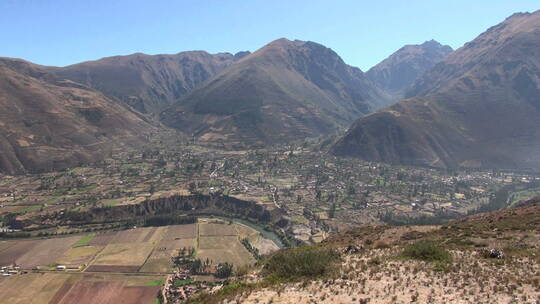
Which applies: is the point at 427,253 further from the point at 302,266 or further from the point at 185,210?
the point at 185,210

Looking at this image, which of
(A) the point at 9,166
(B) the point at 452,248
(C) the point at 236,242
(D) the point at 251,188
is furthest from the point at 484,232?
(A) the point at 9,166

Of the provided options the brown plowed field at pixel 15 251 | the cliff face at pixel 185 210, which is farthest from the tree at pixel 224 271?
the brown plowed field at pixel 15 251

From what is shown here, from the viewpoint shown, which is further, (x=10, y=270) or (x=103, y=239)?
(x=103, y=239)

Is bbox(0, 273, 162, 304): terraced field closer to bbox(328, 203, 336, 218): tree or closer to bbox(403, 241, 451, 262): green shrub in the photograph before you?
bbox(403, 241, 451, 262): green shrub

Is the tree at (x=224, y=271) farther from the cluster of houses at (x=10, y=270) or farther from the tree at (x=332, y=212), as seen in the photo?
the tree at (x=332, y=212)

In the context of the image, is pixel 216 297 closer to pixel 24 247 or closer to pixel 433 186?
pixel 24 247

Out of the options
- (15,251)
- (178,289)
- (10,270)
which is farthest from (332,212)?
(15,251)
